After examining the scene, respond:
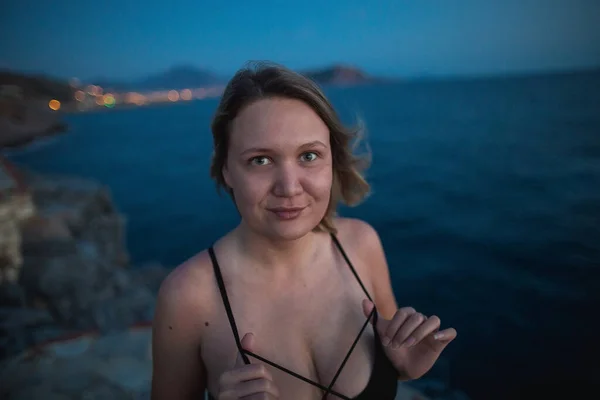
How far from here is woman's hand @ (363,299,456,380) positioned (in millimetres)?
886

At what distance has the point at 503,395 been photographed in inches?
146

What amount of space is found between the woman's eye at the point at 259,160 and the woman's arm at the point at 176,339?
33cm

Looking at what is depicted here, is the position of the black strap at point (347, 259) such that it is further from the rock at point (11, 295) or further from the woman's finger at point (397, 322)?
the rock at point (11, 295)

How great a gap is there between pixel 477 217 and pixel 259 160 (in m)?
7.63

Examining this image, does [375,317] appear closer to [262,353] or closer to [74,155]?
[262,353]

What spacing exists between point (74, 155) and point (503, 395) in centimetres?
1426

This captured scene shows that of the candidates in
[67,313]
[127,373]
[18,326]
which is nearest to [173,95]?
[67,313]

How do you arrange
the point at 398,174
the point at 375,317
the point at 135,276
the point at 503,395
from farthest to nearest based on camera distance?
the point at 398,174
the point at 135,276
the point at 503,395
the point at 375,317

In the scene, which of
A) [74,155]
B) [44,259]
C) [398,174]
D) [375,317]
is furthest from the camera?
[74,155]

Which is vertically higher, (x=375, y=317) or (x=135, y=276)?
(x=375, y=317)

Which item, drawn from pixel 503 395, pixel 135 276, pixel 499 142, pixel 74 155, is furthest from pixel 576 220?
pixel 74 155

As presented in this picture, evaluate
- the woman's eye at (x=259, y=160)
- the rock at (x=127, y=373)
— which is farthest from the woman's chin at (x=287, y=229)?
the rock at (x=127, y=373)

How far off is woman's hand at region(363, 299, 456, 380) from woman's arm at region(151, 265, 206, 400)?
0.46 m

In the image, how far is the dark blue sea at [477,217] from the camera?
4242mm
